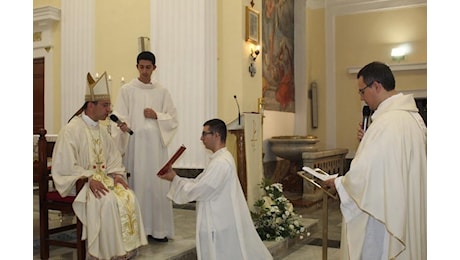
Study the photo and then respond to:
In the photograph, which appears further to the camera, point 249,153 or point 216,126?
point 249,153

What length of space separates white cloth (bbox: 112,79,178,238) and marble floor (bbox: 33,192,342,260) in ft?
0.97

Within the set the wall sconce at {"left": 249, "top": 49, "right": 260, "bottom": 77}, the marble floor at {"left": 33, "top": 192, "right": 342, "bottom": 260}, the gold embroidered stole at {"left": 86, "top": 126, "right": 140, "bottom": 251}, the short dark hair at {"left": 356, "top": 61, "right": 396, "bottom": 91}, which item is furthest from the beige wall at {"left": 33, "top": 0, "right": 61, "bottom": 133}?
the short dark hair at {"left": 356, "top": 61, "right": 396, "bottom": 91}

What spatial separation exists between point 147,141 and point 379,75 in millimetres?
2956

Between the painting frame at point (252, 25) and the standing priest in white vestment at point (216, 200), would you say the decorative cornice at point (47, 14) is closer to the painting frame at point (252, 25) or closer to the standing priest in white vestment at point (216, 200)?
the painting frame at point (252, 25)

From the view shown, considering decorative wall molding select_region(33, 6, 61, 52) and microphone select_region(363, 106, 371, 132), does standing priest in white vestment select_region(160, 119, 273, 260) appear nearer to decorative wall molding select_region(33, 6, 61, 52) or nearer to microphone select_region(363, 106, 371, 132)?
microphone select_region(363, 106, 371, 132)

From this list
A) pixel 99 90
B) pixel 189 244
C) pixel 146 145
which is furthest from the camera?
pixel 146 145

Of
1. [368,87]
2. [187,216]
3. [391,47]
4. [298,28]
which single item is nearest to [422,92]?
[391,47]

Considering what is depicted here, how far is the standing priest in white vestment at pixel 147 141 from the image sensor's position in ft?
18.0

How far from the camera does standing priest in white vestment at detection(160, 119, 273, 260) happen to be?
4410 millimetres

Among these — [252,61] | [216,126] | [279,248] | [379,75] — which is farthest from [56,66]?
[379,75]

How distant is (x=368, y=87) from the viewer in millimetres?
3658

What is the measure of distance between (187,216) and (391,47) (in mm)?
9064

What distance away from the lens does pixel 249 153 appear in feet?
24.3

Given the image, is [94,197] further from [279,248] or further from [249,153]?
[249,153]
